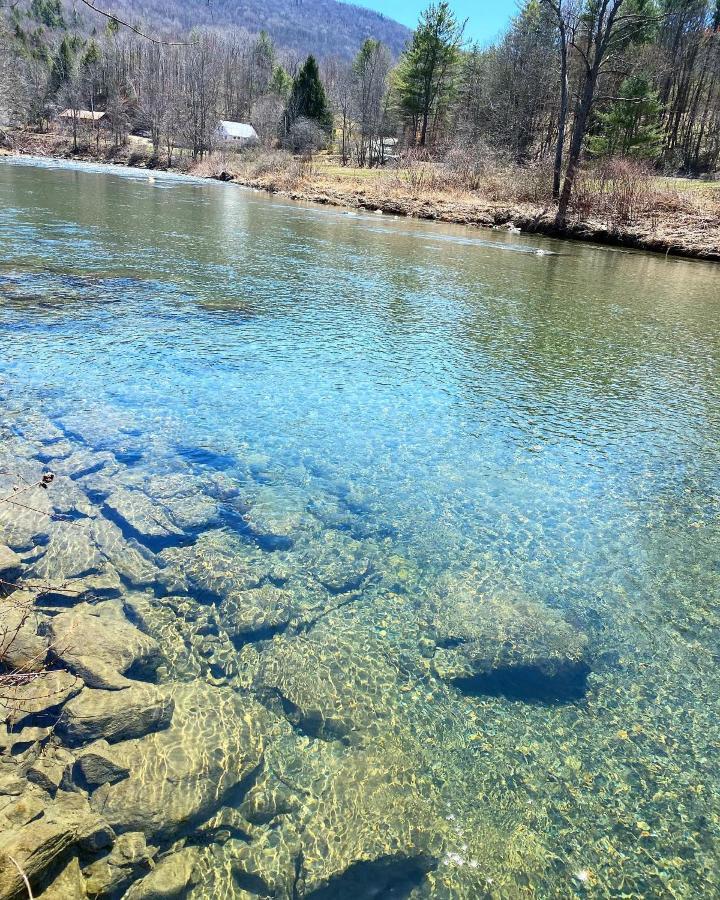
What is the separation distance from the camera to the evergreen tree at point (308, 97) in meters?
73.5

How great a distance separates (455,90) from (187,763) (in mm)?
75813

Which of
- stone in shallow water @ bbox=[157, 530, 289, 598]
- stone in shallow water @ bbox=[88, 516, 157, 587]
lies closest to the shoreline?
stone in shallow water @ bbox=[157, 530, 289, 598]

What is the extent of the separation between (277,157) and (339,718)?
57.1 metres

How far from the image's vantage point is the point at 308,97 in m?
74.5

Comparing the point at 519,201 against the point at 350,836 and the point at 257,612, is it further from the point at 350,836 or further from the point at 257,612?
the point at 350,836

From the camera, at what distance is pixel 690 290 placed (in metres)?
16.3

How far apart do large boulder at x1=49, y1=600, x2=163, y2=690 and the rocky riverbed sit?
0.01 meters

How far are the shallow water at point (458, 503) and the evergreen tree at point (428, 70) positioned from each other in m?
61.2

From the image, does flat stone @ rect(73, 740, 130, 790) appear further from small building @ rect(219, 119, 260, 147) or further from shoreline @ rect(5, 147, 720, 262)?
small building @ rect(219, 119, 260, 147)

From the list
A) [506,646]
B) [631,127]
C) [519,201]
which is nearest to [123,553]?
[506,646]

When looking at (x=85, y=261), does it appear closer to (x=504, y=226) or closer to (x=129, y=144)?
(x=504, y=226)

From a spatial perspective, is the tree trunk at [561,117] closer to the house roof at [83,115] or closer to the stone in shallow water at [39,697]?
the stone in shallow water at [39,697]

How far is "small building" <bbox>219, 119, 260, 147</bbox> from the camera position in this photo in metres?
76.6

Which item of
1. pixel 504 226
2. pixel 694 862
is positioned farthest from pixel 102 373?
pixel 504 226
